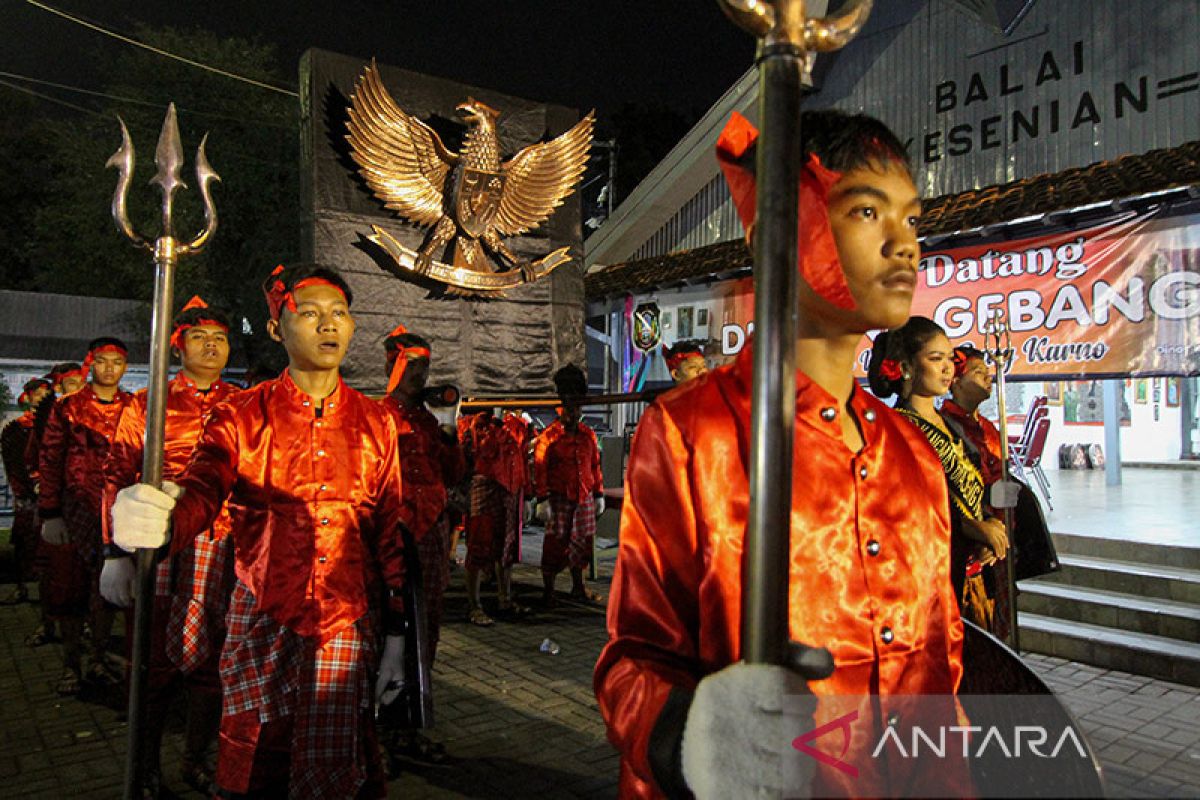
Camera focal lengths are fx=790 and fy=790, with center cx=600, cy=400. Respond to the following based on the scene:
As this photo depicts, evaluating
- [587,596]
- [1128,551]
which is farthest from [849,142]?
[587,596]

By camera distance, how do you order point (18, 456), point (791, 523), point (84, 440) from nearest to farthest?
point (791, 523) → point (84, 440) → point (18, 456)

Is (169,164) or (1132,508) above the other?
(169,164)

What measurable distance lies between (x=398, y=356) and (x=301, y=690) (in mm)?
2189

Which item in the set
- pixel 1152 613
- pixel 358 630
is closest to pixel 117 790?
pixel 358 630

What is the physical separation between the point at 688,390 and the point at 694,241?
1150cm

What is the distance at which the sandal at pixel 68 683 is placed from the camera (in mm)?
5707

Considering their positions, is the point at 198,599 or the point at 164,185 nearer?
the point at 164,185

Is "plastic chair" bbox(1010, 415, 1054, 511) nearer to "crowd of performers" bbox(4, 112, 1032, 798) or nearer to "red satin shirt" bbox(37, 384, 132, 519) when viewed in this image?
"crowd of performers" bbox(4, 112, 1032, 798)

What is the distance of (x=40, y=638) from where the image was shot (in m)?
7.13

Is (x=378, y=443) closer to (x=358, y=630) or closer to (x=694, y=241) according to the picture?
(x=358, y=630)

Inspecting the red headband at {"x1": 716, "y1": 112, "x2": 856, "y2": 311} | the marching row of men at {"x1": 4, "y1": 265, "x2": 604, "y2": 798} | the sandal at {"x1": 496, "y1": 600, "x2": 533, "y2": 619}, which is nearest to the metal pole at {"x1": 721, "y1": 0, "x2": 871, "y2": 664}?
the red headband at {"x1": 716, "y1": 112, "x2": 856, "y2": 311}

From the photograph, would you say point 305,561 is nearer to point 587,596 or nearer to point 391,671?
point 391,671

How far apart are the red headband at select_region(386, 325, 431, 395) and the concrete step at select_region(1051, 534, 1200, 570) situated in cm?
665

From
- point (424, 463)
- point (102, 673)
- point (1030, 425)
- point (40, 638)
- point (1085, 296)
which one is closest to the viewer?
point (424, 463)
